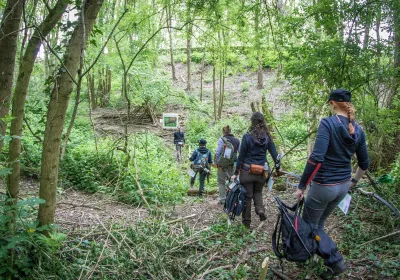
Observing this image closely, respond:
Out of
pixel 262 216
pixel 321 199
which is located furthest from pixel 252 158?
pixel 321 199

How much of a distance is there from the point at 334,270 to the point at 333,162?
1.09 meters

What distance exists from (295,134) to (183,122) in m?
7.46

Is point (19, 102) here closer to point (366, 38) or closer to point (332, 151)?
point (332, 151)

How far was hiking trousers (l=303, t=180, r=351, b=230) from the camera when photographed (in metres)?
3.36

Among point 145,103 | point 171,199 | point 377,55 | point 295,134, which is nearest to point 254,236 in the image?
point 171,199

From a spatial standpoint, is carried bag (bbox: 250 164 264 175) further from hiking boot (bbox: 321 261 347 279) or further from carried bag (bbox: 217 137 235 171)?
hiking boot (bbox: 321 261 347 279)

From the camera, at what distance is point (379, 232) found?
4586mm

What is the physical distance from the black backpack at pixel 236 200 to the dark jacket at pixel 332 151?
1.90 meters

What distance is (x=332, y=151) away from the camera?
11.0 feet

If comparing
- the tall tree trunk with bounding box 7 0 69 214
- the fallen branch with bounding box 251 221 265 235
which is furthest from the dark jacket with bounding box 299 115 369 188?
the tall tree trunk with bounding box 7 0 69 214

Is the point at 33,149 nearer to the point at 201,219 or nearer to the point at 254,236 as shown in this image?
the point at 201,219

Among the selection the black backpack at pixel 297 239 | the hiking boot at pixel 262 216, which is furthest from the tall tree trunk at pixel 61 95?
the hiking boot at pixel 262 216

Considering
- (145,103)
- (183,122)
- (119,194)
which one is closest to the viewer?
(119,194)

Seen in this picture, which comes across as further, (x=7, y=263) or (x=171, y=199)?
(x=171, y=199)
